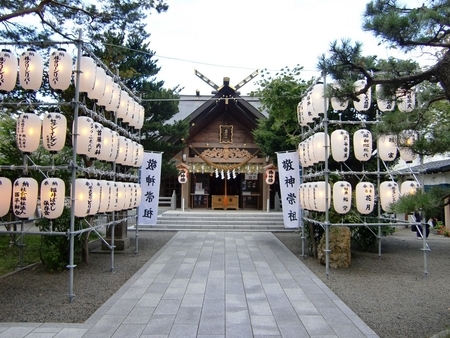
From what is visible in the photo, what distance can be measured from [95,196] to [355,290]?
5.66 metres

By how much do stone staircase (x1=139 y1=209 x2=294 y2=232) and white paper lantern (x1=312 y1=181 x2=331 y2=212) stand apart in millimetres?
8283

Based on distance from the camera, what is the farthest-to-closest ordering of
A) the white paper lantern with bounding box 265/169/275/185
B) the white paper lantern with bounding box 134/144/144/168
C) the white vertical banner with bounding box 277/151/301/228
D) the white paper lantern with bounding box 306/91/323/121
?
the white paper lantern with bounding box 265/169/275/185
the white vertical banner with bounding box 277/151/301/228
the white paper lantern with bounding box 134/144/144/168
the white paper lantern with bounding box 306/91/323/121

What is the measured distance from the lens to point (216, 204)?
22141 mm

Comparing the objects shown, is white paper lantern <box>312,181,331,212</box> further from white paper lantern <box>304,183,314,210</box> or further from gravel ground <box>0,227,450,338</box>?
gravel ground <box>0,227,450,338</box>

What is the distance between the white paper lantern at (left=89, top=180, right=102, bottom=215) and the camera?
23.3 ft

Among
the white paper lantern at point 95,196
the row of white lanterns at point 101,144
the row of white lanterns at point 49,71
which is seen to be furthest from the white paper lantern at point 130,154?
the row of white lanterns at point 49,71

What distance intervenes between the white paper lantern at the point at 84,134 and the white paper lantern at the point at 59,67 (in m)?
0.77

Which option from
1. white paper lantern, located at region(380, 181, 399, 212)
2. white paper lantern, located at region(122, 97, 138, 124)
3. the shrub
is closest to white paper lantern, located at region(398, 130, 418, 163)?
white paper lantern, located at region(380, 181, 399, 212)

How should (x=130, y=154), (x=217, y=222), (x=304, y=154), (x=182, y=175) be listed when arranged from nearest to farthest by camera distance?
(x=130, y=154) → (x=304, y=154) → (x=217, y=222) → (x=182, y=175)

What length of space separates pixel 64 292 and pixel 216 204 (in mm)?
15490

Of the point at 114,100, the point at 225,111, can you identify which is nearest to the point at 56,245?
the point at 114,100

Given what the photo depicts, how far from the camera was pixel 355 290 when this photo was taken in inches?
283

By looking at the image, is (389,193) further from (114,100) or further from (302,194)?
(114,100)

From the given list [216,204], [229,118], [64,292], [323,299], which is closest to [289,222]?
[323,299]
